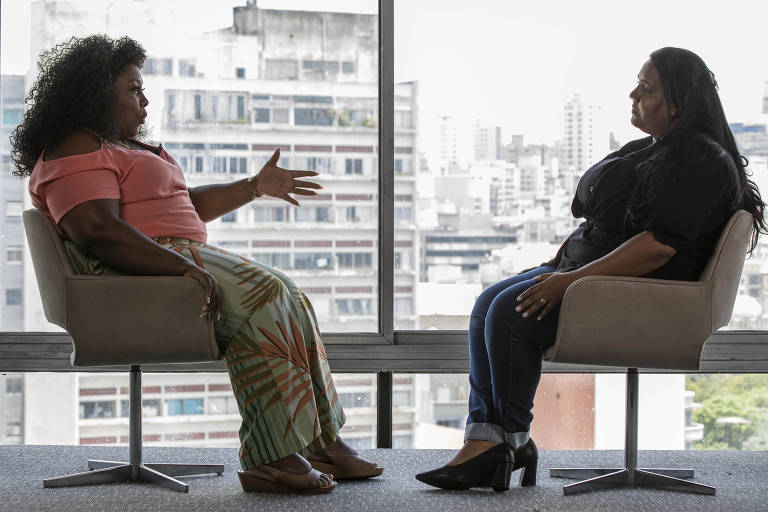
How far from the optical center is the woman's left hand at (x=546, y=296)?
2.16 meters

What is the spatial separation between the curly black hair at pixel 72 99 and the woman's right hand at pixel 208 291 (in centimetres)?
47

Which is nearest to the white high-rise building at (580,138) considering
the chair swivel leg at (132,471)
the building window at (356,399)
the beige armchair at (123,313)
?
the building window at (356,399)

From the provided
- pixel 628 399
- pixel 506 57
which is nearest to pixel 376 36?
pixel 506 57

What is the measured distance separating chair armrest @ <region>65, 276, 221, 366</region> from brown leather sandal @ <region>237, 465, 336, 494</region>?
0.39 meters

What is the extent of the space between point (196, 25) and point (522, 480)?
1908mm

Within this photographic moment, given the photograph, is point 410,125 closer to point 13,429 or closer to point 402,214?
point 402,214

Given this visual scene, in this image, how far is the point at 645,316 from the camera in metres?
2.09

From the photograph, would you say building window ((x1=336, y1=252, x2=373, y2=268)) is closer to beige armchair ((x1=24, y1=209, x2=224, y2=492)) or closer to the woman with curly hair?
the woman with curly hair

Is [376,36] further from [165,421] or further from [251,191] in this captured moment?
[165,421]

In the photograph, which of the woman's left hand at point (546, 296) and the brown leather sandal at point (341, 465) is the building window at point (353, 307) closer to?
the brown leather sandal at point (341, 465)

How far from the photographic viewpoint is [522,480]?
232 centimetres

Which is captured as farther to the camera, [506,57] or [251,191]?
[506,57]

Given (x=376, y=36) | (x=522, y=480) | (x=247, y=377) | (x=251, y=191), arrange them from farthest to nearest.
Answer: (x=376, y=36) → (x=251, y=191) → (x=522, y=480) → (x=247, y=377)

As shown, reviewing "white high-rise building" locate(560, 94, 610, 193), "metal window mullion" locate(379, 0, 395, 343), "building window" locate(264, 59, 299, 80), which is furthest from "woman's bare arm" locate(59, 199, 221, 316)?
"white high-rise building" locate(560, 94, 610, 193)
